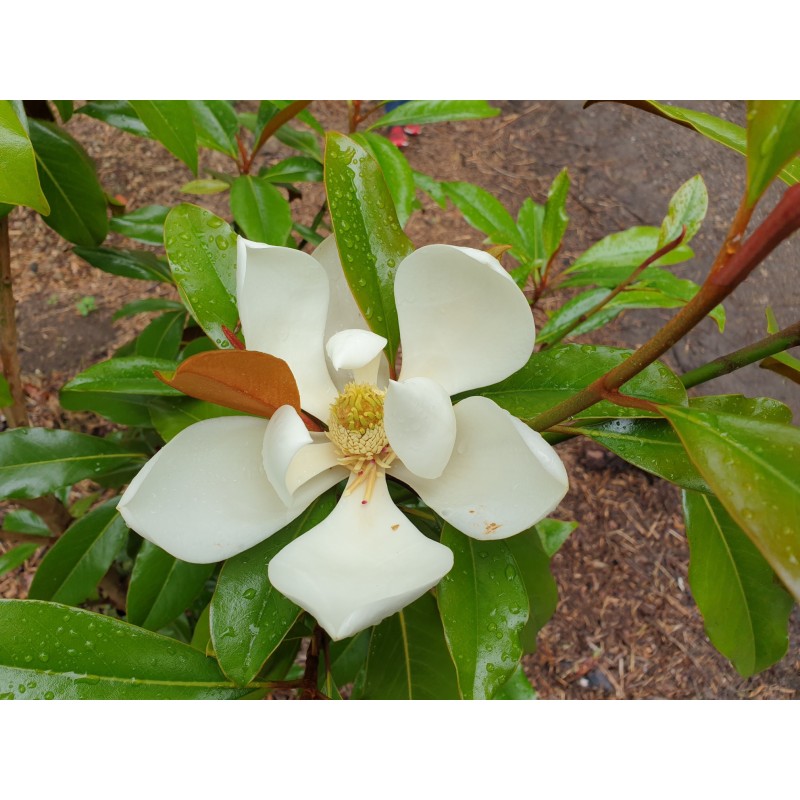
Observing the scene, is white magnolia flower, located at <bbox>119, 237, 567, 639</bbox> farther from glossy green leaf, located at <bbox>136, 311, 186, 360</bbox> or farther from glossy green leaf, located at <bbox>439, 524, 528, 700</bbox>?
glossy green leaf, located at <bbox>136, 311, 186, 360</bbox>

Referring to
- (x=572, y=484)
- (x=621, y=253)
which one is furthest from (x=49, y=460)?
(x=572, y=484)

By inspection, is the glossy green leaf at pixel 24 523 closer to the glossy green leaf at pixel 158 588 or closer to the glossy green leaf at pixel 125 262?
the glossy green leaf at pixel 125 262

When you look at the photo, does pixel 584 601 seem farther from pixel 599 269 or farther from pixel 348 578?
pixel 348 578

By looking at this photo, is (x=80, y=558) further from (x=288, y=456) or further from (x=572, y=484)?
(x=572, y=484)

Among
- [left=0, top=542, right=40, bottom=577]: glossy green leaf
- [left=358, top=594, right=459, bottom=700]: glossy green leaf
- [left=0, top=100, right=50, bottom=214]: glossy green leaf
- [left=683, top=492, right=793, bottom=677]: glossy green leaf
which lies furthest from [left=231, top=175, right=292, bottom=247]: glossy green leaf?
[left=0, top=542, right=40, bottom=577]: glossy green leaf

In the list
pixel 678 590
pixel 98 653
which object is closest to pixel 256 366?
pixel 98 653

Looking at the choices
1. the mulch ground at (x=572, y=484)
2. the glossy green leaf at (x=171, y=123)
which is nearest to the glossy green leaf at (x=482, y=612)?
the glossy green leaf at (x=171, y=123)
